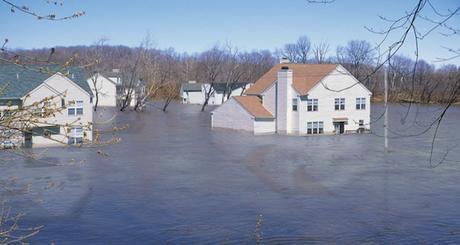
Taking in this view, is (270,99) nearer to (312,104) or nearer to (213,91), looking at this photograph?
(312,104)

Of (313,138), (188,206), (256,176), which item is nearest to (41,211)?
(188,206)

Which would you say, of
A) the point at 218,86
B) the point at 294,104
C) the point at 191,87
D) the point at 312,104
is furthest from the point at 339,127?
the point at 191,87

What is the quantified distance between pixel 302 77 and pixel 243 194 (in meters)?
27.4

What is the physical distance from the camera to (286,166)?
32594mm

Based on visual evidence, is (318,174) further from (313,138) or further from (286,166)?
(313,138)

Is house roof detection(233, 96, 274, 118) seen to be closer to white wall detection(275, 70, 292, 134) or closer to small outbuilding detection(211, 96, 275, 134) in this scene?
small outbuilding detection(211, 96, 275, 134)

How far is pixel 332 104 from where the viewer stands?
4894cm

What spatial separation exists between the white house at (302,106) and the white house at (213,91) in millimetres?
42251

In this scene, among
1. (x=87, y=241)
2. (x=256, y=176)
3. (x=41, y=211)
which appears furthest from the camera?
(x=256, y=176)

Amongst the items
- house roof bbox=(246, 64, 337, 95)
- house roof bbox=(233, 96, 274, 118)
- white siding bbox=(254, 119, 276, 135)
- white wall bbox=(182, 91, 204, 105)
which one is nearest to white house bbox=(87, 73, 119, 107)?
white wall bbox=(182, 91, 204, 105)

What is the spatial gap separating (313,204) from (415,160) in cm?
1489

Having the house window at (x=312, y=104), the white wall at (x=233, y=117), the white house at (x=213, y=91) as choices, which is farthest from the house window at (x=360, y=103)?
the white house at (x=213, y=91)

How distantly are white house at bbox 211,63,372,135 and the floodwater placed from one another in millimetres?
6405

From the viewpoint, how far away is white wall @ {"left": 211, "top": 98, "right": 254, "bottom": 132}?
162 ft
